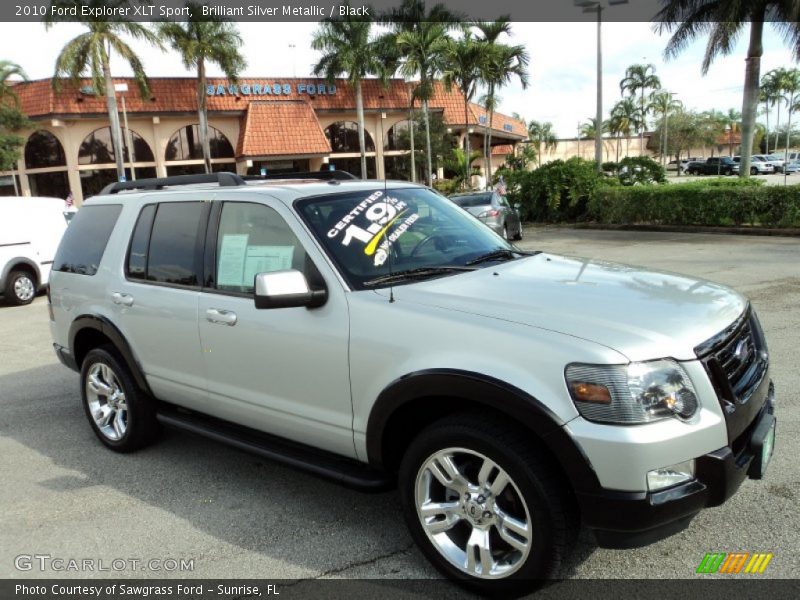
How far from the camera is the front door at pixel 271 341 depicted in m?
3.23

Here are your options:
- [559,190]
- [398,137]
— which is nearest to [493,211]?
[559,190]

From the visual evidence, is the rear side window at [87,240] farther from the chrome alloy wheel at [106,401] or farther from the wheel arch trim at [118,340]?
the chrome alloy wheel at [106,401]

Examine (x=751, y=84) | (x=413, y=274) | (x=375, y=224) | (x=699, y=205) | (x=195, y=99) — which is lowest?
(x=699, y=205)

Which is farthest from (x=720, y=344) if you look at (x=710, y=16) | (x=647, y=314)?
(x=710, y=16)

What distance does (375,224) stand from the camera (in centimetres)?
363

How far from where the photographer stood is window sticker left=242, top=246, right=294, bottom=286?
354 centimetres

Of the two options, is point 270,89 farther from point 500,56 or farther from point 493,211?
point 493,211

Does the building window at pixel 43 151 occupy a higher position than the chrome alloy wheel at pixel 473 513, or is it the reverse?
the building window at pixel 43 151

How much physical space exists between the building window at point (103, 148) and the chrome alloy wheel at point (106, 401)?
108 feet

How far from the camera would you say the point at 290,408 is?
3.45 m

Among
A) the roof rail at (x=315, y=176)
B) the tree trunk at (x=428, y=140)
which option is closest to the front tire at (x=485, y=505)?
the roof rail at (x=315, y=176)

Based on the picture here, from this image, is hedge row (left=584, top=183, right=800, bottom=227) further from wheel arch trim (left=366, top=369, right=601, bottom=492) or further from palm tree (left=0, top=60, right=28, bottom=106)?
palm tree (left=0, top=60, right=28, bottom=106)

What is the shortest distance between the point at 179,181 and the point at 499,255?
2403 mm

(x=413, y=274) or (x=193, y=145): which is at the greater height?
(x=193, y=145)
